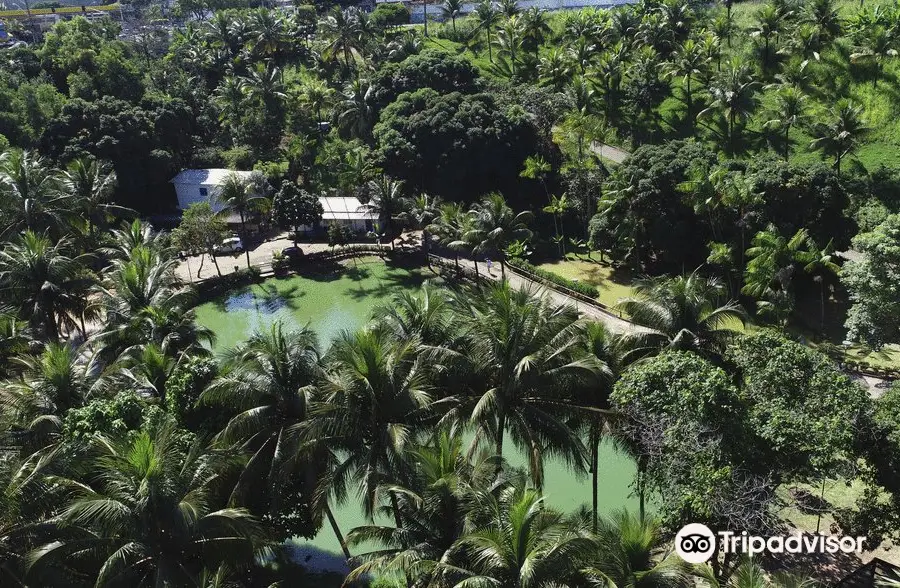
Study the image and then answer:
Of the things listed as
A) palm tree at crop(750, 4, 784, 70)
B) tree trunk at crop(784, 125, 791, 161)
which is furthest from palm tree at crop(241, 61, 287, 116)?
tree trunk at crop(784, 125, 791, 161)

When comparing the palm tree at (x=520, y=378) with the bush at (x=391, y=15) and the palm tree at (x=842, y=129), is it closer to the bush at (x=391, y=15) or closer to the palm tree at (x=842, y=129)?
the palm tree at (x=842, y=129)

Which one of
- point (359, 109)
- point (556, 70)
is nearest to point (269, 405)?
point (359, 109)

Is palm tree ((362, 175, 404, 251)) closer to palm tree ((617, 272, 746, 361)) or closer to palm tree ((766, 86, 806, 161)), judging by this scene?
palm tree ((617, 272, 746, 361))

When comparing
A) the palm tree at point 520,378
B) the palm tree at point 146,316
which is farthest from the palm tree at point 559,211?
the palm tree at point 520,378

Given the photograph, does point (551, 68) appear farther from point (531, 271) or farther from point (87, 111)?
point (87, 111)

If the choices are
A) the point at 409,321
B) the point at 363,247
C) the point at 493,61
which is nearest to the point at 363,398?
the point at 409,321

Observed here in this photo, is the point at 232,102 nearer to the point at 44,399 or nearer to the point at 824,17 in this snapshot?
the point at 44,399
